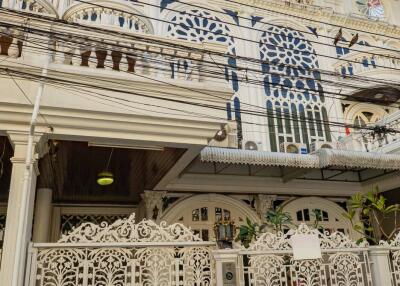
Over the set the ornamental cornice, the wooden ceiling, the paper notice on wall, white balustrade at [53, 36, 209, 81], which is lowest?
the paper notice on wall

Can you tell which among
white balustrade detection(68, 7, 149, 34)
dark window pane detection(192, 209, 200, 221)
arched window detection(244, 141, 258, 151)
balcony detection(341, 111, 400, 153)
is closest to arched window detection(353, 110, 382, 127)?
balcony detection(341, 111, 400, 153)

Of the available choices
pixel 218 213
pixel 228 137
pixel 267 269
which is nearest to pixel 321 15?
pixel 228 137

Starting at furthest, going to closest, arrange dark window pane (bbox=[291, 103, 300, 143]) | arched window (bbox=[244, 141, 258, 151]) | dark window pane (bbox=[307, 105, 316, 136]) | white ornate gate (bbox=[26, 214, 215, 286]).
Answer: dark window pane (bbox=[307, 105, 316, 136]), dark window pane (bbox=[291, 103, 300, 143]), arched window (bbox=[244, 141, 258, 151]), white ornate gate (bbox=[26, 214, 215, 286])

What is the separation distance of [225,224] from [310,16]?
8.52 metres

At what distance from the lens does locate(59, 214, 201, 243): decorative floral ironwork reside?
12.9 ft

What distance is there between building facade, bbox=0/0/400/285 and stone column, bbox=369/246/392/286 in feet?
6.06

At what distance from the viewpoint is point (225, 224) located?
4.27m

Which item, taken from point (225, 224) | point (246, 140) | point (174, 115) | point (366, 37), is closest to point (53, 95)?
point (174, 115)

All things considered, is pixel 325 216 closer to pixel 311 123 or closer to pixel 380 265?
pixel 311 123

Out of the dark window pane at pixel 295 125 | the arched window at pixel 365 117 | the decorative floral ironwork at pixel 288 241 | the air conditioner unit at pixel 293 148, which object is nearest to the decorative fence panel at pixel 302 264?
the decorative floral ironwork at pixel 288 241

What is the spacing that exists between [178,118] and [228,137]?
372cm

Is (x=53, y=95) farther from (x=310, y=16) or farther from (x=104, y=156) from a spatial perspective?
(x=310, y=16)

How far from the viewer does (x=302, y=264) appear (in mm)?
4469

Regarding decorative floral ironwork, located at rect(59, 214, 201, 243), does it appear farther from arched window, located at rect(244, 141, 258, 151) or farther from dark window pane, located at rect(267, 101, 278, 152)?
dark window pane, located at rect(267, 101, 278, 152)
